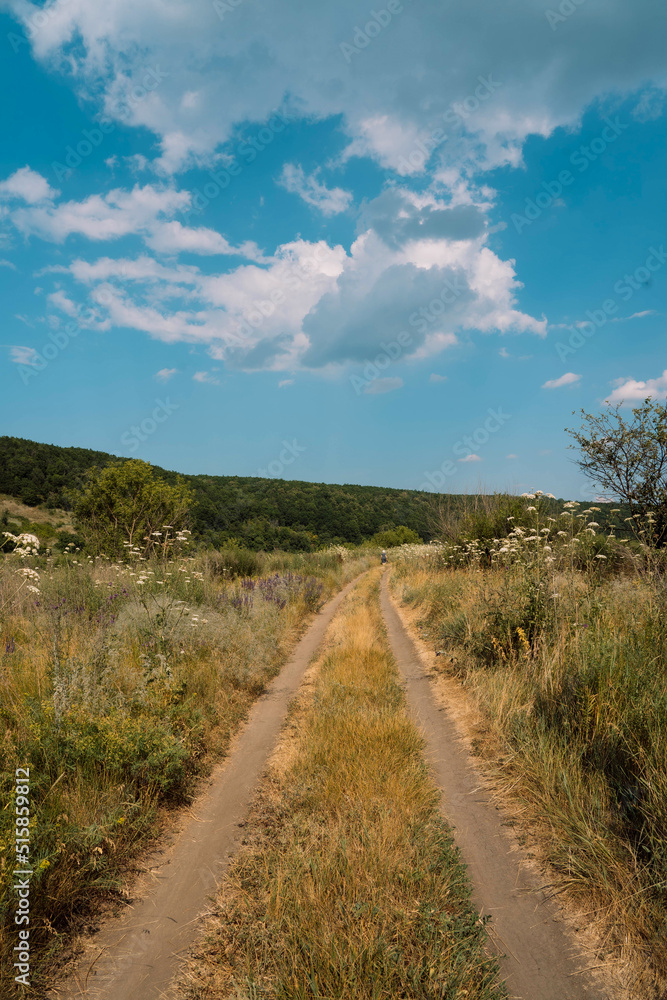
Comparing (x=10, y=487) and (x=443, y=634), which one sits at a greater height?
(x=10, y=487)

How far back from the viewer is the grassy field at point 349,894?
2129mm

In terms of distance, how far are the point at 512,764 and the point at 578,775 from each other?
770 mm

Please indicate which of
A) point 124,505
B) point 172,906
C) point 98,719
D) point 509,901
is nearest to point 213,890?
point 172,906

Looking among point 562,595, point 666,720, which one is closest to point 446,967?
point 666,720

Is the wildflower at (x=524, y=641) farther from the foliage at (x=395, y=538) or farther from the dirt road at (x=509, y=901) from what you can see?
the foliage at (x=395, y=538)

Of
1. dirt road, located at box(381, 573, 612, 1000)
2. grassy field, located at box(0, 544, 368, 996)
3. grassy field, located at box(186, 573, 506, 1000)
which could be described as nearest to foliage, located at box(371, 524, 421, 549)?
grassy field, located at box(0, 544, 368, 996)

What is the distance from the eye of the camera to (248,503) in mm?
54656

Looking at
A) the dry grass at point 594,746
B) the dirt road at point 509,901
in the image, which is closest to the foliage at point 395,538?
the dry grass at point 594,746

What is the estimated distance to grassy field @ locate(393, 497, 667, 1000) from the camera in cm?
253

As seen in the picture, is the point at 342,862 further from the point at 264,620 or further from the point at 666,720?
the point at 264,620

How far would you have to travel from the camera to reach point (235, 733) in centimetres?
541

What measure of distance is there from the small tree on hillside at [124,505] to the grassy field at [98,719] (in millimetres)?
6851

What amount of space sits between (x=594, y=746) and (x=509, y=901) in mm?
1439

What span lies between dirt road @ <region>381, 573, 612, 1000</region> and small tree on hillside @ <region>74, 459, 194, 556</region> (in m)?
12.8
